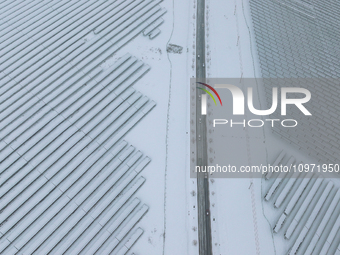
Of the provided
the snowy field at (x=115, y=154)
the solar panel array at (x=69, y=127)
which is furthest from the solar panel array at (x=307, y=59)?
the solar panel array at (x=69, y=127)

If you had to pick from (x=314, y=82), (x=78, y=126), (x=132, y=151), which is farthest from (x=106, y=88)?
(x=314, y=82)

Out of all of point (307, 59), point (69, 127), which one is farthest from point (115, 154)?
point (307, 59)

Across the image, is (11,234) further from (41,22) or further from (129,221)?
(41,22)

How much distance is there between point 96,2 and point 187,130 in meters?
38.7

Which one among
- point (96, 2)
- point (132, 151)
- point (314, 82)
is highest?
point (314, 82)

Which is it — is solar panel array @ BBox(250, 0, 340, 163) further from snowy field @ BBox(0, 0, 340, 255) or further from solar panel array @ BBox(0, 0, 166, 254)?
solar panel array @ BBox(0, 0, 166, 254)

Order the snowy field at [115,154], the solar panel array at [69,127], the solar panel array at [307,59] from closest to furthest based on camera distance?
1. the solar panel array at [69,127]
2. the snowy field at [115,154]
3. the solar panel array at [307,59]

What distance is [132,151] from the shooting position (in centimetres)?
5178

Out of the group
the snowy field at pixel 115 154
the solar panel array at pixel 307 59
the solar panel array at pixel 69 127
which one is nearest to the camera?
the solar panel array at pixel 69 127

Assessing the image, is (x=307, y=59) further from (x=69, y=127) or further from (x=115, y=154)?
(x=69, y=127)

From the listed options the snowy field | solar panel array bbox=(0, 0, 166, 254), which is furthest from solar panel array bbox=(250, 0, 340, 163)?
solar panel array bbox=(0, 0, 166, 254)

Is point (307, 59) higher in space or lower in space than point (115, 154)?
higher

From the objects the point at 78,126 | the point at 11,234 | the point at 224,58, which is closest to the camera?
the point at 11,234

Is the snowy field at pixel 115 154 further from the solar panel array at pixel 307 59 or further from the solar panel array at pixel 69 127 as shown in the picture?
the solar panel array at pixel 307 59
